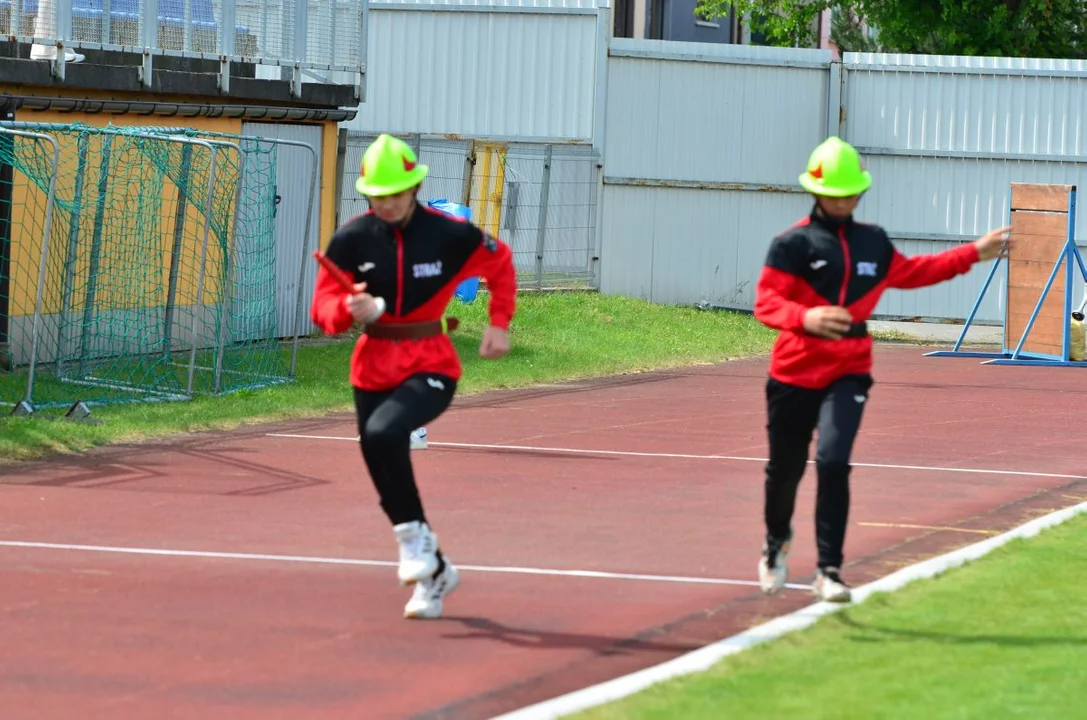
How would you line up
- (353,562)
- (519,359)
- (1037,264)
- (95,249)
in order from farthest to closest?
(1037,264)
(519,359)
(95,249)
(353,562)

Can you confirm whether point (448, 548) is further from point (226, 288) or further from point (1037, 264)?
point (1037, 264)

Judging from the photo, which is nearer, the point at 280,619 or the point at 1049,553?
the point at 280,619

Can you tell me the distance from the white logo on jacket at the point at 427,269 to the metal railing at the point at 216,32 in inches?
403

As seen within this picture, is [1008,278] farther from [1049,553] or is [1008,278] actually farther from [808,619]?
[808,619]

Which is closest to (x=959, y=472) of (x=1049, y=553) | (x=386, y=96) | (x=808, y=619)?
(x=1049, y=553)

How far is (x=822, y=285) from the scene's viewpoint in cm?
800

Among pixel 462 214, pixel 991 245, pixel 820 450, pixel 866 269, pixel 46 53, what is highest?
pixel 46 53

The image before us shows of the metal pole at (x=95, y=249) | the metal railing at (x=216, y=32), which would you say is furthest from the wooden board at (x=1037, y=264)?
the metal pole at (x=95, y=249)

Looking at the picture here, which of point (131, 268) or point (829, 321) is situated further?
point (131, 268)

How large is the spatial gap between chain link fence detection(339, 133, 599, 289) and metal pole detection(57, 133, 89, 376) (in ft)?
24.8

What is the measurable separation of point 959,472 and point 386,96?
16438 millimetres

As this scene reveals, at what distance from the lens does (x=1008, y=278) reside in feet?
74.7

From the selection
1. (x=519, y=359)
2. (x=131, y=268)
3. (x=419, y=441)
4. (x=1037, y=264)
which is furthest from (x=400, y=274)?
(x=1037, y=264)

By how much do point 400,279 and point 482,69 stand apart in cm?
1977
